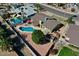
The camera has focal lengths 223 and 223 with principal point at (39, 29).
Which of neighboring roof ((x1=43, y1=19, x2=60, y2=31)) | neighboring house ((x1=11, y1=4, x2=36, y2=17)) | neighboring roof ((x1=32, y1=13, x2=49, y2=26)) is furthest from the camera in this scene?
neighboring house ((x1=11, y1=4, x2=36, y2=17))

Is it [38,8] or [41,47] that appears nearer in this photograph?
[41,47]

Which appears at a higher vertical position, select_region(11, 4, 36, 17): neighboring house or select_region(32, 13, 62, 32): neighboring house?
select_region(11, 4, 36, 17): neighboring house

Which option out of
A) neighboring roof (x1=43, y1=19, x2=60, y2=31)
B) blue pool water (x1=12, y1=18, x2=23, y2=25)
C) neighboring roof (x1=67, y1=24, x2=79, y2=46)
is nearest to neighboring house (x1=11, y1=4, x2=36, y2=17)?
blue pool water (x1=12, y1=18, x2=23, y2=25)

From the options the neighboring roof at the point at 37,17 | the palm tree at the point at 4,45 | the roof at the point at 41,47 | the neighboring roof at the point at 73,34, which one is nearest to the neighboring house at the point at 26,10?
the neighboring roof at the point at 37,17

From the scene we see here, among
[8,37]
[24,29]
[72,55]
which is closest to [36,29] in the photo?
[24,29]

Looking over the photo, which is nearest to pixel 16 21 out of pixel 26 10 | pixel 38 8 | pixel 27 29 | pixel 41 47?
pixel 27 29

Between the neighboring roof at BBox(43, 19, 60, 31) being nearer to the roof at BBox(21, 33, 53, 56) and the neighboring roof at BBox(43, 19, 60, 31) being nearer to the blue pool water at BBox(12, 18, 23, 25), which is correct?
the roof at BBox(21, 33, 53, 56)

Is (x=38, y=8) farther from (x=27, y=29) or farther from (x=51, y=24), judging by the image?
(x=27, y=29)

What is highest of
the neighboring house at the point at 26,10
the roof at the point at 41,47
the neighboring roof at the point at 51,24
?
the neighboring house at the point at 26,10

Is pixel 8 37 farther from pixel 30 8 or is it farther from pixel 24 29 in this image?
pixel 30 8

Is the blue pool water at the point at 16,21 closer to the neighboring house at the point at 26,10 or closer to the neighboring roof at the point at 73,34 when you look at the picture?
the neighboring house at the point at 26,10
